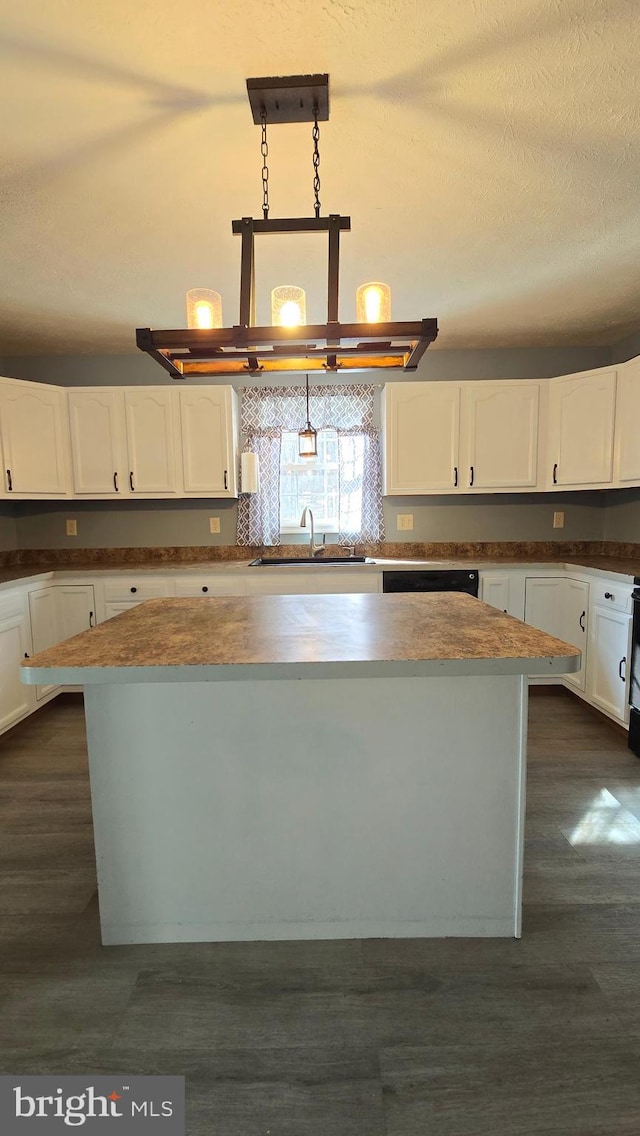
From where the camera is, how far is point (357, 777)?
1.42 meters

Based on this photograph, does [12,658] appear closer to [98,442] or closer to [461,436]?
[98,442]

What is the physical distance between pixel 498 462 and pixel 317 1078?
3348 millimetres

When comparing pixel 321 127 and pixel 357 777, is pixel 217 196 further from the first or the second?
pixel 357 777

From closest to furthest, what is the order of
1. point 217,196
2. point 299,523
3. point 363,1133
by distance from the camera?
point 363,1133 → point 217,196 → point 299,523

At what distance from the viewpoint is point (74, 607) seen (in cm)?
331

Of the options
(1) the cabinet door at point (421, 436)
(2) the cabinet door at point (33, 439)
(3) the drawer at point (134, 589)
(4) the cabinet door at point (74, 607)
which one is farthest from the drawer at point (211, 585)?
(1) the cabinet door at point (421, 436)

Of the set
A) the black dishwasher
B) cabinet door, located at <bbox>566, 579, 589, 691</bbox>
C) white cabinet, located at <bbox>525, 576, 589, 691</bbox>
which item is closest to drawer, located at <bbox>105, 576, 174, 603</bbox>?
the black dishwasher

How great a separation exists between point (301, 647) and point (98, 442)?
2923 mm

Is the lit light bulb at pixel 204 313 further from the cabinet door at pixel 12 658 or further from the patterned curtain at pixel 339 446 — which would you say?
the patterned curtain at pixel 339 446

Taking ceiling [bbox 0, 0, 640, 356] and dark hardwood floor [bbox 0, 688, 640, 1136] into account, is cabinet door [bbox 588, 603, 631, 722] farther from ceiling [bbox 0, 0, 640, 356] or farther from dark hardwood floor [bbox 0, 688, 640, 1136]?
ceiling [bbox 0, 0, 640, 356]

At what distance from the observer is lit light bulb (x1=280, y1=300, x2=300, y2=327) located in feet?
4.91

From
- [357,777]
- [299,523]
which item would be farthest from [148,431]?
[357,777]

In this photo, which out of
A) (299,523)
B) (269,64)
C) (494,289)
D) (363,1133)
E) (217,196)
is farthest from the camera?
(299,523)

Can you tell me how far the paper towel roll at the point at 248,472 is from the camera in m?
3.59
